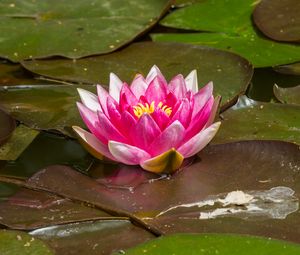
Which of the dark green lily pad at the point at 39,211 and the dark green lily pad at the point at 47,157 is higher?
the dark green lily pad at the point at 39,211

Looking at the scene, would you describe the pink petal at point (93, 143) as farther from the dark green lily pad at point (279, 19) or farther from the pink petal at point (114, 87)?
the dark green lily pad at point (279, 19)

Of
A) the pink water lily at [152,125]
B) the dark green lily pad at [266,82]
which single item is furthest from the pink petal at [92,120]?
the dark green lily pad at [266,82]

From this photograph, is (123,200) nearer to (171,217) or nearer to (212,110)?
(171,217)

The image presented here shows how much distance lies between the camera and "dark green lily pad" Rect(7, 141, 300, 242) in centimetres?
176

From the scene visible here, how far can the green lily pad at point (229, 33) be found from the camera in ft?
8.85

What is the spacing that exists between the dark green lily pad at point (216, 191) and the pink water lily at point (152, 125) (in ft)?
0.21

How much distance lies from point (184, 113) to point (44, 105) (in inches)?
22.5

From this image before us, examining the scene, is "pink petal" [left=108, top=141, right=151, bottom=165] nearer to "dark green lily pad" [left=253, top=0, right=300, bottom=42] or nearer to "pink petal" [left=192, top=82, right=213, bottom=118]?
"pink petal" [left=192, top=82, right=213, bottom=118]

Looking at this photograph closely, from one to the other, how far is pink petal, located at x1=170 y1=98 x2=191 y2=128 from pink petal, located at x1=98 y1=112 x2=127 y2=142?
0.45ft

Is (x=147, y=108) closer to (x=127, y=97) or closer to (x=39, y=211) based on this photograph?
(x=127, y=97)

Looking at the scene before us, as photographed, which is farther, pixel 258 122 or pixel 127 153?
pixel 258 122

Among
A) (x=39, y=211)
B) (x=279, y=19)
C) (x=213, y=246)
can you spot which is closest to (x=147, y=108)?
(x=39, y=211)

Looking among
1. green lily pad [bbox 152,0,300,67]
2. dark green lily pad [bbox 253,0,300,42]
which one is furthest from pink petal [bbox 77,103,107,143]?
dark green lily pad [bbox 253,0,300,42]

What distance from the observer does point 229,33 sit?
114 inches
